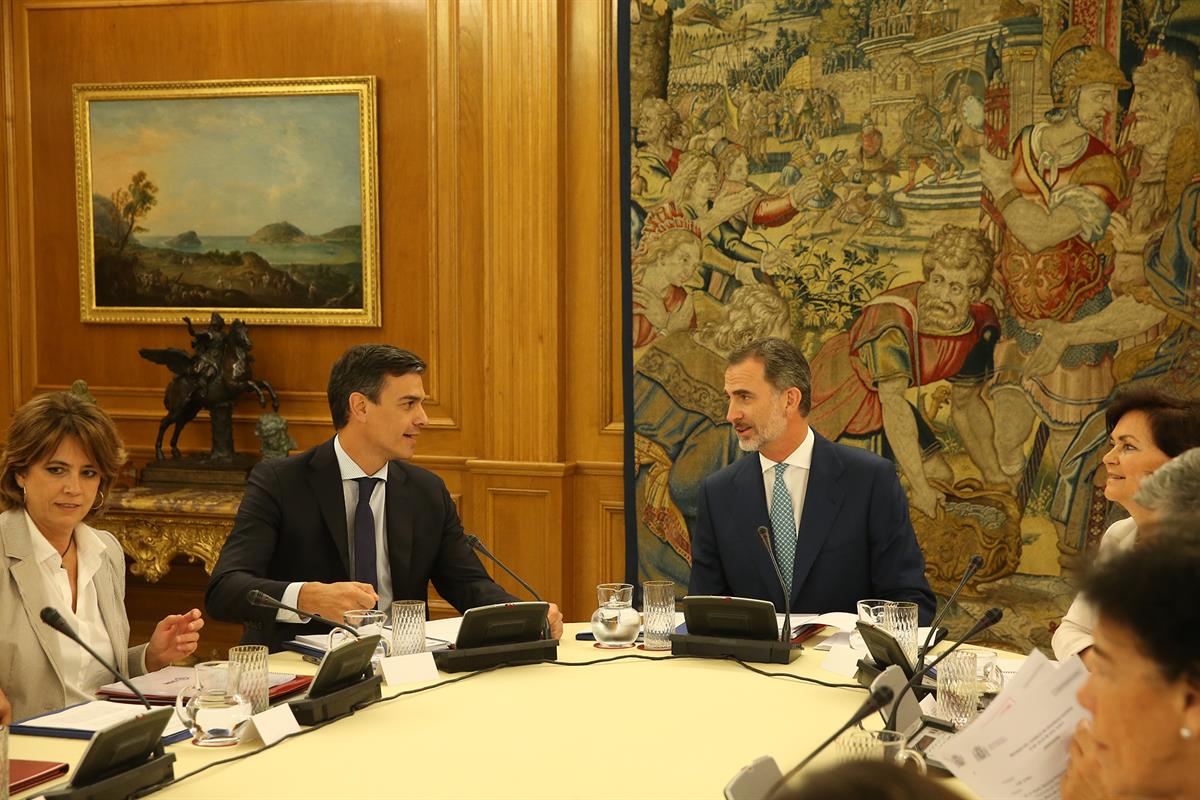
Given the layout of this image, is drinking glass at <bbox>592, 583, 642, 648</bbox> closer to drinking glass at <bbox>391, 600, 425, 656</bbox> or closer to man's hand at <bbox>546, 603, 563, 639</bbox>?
man's hand at <bbox>546, 603, 563, 639</bbox>

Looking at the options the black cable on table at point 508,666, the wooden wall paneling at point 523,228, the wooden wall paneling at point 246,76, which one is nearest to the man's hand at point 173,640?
the black cable on table at point 508,666

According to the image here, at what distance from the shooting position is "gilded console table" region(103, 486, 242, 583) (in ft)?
17.8

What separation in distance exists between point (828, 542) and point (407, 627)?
1.33 metres

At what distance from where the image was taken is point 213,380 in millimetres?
5617

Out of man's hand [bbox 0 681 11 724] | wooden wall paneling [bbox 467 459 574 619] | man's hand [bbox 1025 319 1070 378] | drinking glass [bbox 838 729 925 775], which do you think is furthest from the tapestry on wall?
man's hand [bbox 0 681 11 724]

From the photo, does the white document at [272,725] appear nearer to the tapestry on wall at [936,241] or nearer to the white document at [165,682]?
the white document at [165,682]

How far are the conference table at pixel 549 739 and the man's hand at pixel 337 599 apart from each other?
15cm

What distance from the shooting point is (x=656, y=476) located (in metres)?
5.31

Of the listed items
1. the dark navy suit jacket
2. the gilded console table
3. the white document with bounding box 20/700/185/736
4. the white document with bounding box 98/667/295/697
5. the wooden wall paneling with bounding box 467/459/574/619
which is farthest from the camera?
the wooden wall paneling with bounding box 467/459/574/619

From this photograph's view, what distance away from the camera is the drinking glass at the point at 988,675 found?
2590 mm

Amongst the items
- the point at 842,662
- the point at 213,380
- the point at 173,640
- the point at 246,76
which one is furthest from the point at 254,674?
the point at 246,76

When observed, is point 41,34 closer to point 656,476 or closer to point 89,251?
point 89,251

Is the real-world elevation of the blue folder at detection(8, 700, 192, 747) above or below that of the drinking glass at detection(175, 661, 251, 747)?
below

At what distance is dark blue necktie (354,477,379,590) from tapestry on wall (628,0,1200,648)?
1903 millimetres
